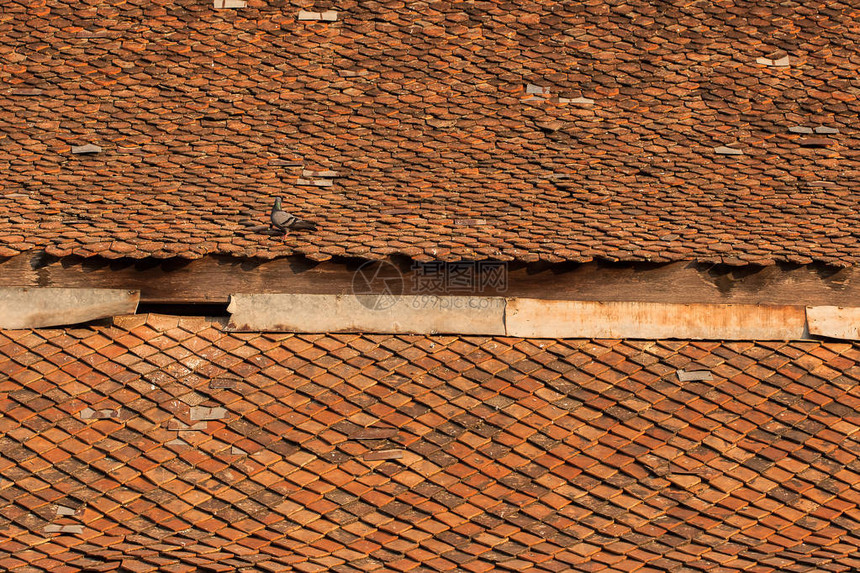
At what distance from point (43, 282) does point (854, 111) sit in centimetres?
764

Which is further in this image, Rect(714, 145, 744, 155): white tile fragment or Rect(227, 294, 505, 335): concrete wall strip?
Rect(714, 145, 744, 155): white tile fragment

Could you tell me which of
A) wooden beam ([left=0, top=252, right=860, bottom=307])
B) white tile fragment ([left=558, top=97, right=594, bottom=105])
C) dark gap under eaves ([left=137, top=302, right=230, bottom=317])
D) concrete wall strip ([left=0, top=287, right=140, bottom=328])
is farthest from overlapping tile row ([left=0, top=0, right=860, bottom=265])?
dark gap under eaves ([left=137, top=302, right=230, bottom=317])

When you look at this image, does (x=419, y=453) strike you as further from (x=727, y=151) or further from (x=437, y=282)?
(x=727, y=151)

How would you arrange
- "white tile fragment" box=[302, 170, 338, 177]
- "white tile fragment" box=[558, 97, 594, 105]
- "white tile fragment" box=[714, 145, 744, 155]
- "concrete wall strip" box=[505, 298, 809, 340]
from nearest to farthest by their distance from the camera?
"concrete wall strip" box=[505, 298, 809, 340]
"white tile fragment" box=[302, 170, 338, 177]
"white tile fragment" box=[714, 145, 744, 155]
"white tile fragment" box=[558, 97, 594, 105]


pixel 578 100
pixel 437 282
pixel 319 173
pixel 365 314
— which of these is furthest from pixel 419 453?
pixel 578 100

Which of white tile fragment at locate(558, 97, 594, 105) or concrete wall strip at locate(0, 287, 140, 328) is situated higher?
white tile fragment at locate(558, 97, 594, 105)

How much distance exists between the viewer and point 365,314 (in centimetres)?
853

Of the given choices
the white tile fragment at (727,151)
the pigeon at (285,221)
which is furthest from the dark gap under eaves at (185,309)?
the white tile fragment at (727,151)

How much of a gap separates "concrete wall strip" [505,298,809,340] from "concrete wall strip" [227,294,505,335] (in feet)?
0.83

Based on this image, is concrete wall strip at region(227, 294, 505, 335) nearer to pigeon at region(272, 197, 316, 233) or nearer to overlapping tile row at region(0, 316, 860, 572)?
overlapping tile row at region(0, 316, 860, 572)

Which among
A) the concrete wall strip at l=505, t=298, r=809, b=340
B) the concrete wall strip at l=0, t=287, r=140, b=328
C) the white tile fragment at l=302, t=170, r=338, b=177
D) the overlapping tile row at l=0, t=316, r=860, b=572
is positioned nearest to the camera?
the overlapping tile row at l=0, t=316, r=860, b=572

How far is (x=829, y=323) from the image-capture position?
8609mm

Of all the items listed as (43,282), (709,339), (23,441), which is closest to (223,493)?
(23,441)

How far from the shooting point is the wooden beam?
8.62 meters
